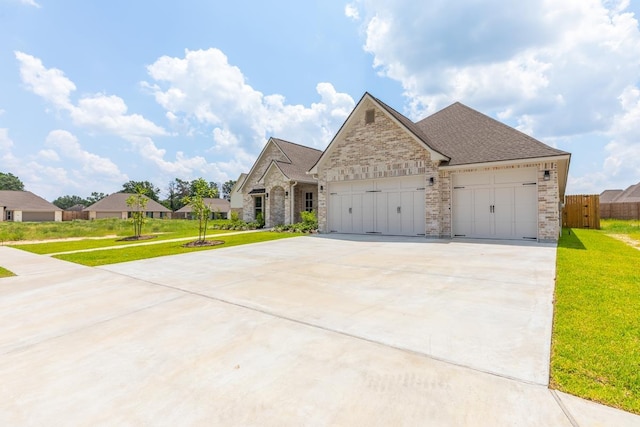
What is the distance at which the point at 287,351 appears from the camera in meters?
3.10

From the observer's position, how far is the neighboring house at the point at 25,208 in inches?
1930

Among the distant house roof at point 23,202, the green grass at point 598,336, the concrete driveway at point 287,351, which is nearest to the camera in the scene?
the concrete driveway at point 287,351

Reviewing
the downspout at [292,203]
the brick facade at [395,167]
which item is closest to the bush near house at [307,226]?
the brick facade at [395,167]

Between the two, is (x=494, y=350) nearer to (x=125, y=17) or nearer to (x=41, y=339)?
(x=41, y=339)

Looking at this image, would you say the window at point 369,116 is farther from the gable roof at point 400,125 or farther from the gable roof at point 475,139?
the gable roof at point 475,139

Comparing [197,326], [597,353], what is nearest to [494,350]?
[597,353]

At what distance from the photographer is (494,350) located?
120 inches

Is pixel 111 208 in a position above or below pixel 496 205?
above

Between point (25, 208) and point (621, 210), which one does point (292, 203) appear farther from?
point (25, 208)

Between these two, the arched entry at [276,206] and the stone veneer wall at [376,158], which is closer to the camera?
the stone veneer wall at [376,158]

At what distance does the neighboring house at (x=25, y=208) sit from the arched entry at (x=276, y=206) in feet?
178

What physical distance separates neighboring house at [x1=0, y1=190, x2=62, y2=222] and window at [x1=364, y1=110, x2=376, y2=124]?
6299cm

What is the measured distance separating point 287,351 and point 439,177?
12.4m

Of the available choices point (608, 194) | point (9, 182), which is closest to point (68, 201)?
point (9, 182)
